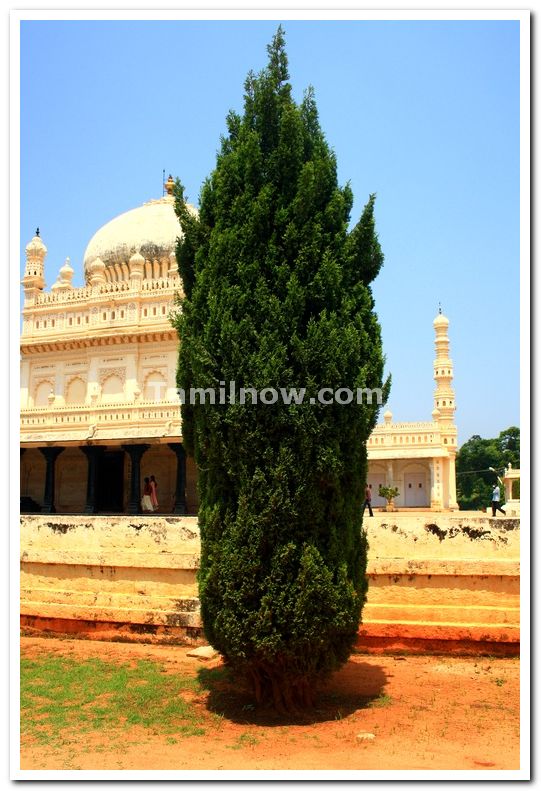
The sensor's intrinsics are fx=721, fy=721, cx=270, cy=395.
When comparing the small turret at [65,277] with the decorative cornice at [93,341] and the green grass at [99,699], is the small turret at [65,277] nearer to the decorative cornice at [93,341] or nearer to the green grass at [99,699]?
the decorative cornice at [93,341]

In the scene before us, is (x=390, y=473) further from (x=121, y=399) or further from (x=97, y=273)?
(x=97, y=273)

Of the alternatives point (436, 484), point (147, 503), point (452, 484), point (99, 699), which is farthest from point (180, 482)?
point (99, 699)

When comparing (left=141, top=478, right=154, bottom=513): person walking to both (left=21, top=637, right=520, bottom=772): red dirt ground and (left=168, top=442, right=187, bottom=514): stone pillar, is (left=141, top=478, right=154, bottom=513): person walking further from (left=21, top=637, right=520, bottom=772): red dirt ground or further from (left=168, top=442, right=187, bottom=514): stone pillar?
(left=21, top=637, right=520, bottom=772): red dirt ground

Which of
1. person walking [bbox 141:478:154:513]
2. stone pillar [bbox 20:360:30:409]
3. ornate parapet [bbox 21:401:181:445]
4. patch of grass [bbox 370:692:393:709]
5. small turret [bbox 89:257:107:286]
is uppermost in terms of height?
small turret [bbox 89:257:107:286]

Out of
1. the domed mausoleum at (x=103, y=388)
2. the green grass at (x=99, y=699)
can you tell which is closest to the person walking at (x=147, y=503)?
the domed mausoleum at (x=103, y=388)

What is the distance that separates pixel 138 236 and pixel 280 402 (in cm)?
2229

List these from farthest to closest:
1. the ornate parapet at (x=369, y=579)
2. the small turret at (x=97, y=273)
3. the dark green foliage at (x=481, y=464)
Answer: the dark green foliage at (x=481, y=464) → the small turret at (x=97, y=273) → the ornate parapet at (x=369, y=579)

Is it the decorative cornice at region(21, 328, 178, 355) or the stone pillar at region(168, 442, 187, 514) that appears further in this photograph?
the decorative cornice at region(21, 328, 178, 355)

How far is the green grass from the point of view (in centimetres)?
705

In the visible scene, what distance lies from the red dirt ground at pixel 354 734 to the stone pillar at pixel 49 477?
1527 centimetres

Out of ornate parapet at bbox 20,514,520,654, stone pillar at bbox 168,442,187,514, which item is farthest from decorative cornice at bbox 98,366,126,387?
ornate parapet at bbox 20,514,520,654

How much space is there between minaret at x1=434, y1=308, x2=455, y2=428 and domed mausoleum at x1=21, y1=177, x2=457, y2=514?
4 centimetres

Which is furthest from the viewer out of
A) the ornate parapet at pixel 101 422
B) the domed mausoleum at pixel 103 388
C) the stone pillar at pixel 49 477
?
the stone pillar at pixel 49 477

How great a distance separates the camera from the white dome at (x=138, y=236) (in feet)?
89.4
